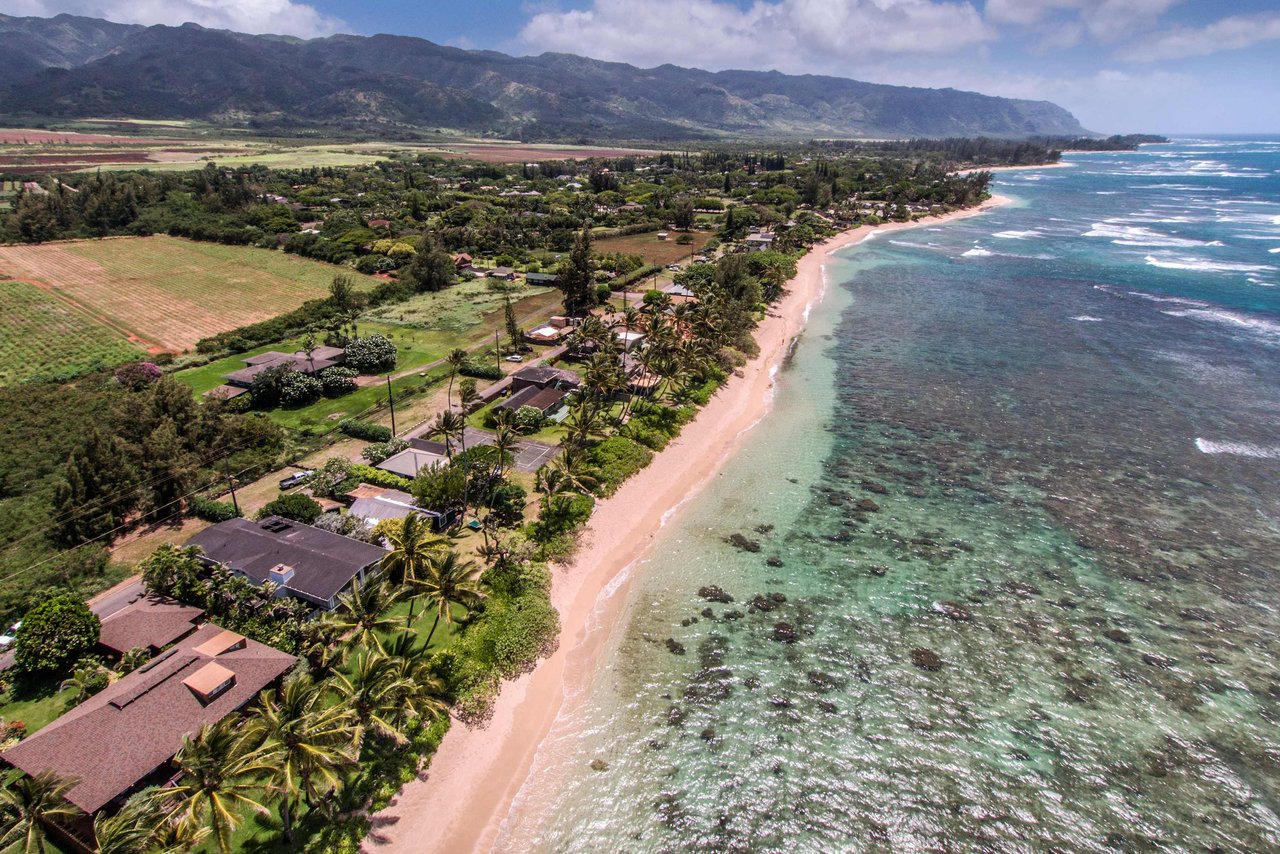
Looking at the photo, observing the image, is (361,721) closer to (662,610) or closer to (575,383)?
(662,610)

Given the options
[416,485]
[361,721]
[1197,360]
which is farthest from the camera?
[1197,360]

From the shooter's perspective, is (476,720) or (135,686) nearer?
(135,686)

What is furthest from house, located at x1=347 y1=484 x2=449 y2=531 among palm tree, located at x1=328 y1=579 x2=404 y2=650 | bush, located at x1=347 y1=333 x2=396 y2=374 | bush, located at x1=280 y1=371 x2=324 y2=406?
bush, located at x1=347 y1=333 x2=396 y2=374

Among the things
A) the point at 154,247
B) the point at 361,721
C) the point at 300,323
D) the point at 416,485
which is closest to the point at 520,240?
the point at 300,323

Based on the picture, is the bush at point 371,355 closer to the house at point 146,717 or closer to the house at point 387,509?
the house at point 387,509

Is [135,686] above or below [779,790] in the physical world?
above

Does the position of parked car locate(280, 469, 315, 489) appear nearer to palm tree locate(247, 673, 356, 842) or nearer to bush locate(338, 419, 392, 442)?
bush locate(338, 419, 392, 442)

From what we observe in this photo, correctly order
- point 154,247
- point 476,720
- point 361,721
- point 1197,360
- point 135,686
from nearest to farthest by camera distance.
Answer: point 361,721
point 135,686
point 476,720
point 1197,360
point 154,247

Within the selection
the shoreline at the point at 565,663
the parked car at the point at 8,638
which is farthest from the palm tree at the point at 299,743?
the parked car at the point at 8,638

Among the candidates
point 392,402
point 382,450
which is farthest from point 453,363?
point 382,450
